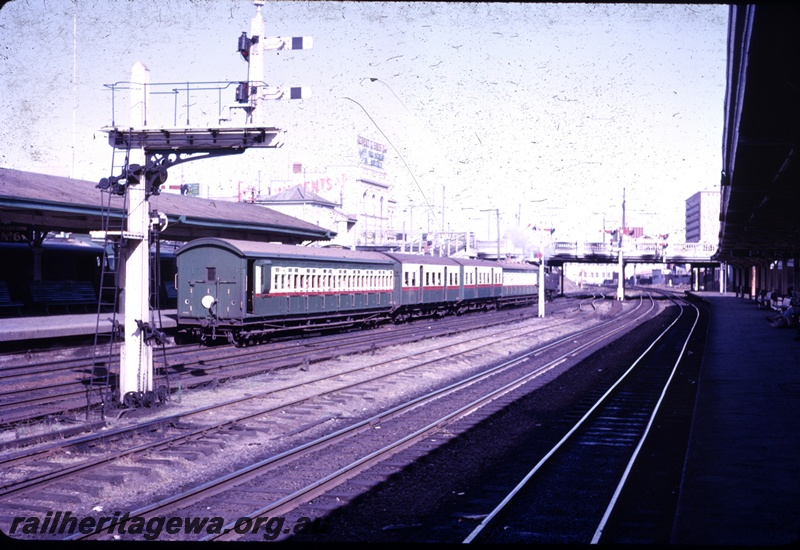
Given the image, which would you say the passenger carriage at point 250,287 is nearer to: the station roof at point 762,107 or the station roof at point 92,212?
the station roof at point 92,212

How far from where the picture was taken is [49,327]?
22.1 m

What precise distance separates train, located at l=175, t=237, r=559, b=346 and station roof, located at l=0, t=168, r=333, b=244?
2.71 metres

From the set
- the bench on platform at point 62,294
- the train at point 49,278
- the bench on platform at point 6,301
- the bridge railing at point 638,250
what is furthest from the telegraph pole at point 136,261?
the bridge railing at point 638,250

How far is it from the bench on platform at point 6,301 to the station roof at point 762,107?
2373 centimetres

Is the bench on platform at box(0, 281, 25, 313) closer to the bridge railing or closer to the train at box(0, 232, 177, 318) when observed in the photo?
the train at box(0, 232, 177, 318)

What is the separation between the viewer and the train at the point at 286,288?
23.5 m

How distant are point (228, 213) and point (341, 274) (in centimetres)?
942

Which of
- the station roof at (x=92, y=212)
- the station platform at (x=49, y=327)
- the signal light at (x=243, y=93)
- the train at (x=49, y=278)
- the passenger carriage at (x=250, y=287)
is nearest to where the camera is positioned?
the signal light at (x=243, y=93)

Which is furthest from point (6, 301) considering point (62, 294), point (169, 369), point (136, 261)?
point (136, 261)

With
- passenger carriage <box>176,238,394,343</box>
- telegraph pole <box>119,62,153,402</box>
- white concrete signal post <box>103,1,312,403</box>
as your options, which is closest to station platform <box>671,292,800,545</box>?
white concrete signal post <box>103,1,312,403</box>

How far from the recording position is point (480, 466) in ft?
36.2

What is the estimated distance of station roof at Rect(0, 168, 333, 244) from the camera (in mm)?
23750

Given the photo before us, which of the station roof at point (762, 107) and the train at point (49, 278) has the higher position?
the station roof at point (762, 107)

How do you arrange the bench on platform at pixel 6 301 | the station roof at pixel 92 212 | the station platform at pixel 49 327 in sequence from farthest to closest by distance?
1. the bench on platform at pixel 6 301
2. the station roof at pixel 92 212
3. the station platform at pixel 49 327
